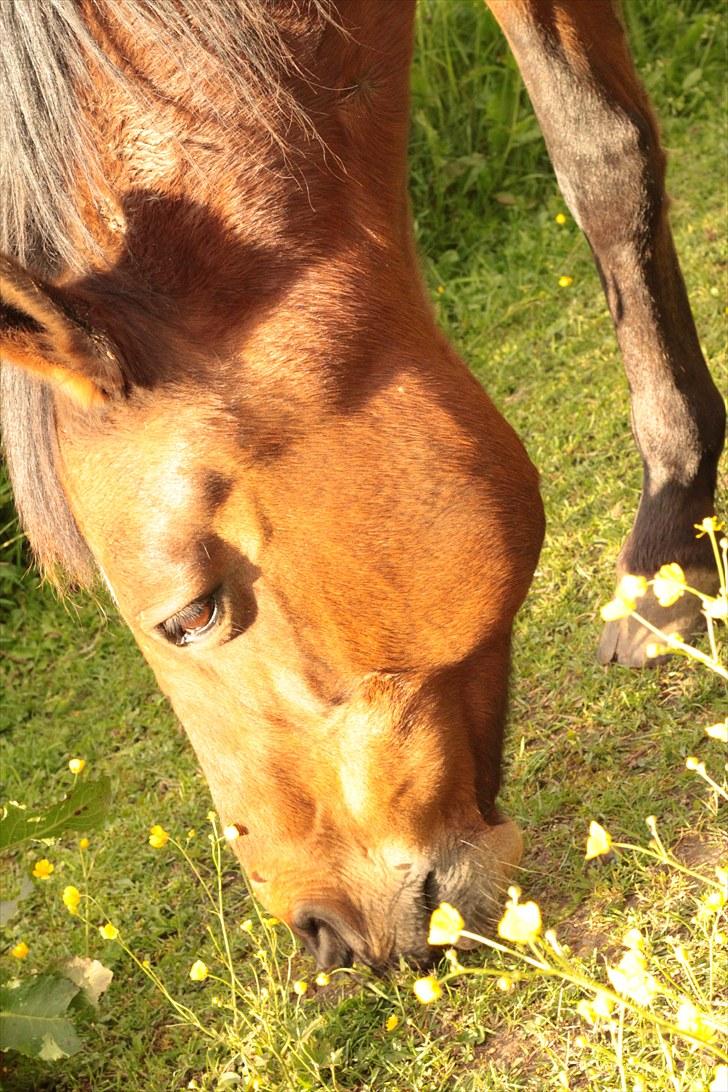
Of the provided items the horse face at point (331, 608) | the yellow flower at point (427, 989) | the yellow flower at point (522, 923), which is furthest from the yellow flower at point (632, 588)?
the horse face at point (331, 608)

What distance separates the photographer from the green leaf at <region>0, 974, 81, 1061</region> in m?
2.62

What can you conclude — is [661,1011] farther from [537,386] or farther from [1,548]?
[1,548]

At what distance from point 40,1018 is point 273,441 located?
1.37m

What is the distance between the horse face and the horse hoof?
0.89 meters

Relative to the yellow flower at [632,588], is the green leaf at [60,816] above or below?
below

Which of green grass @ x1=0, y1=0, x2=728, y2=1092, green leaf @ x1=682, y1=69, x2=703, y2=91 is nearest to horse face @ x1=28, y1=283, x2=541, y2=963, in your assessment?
green grass @ x1=0, y1=0, x2=728, y2=1092

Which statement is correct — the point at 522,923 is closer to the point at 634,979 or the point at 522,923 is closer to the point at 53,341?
the point at 634,979

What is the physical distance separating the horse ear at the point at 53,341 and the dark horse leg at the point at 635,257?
5.26 feet

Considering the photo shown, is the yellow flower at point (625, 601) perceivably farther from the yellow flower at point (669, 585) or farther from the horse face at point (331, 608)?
the horse face at point (331, 608)

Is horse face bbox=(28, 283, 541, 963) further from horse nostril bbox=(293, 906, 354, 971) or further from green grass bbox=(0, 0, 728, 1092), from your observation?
green grass bbox=(0, 0, 728, 1092)

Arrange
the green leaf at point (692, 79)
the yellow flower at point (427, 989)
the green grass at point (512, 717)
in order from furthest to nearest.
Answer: the green leaf at point (692, 79)
the green grass at point (512, 717)
the yellow flower at point (427, 989)

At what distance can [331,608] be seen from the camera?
85.3 inches

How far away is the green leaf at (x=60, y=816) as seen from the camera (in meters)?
2.75

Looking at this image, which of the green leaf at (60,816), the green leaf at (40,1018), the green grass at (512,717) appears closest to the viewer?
the green grass at (512,717)
